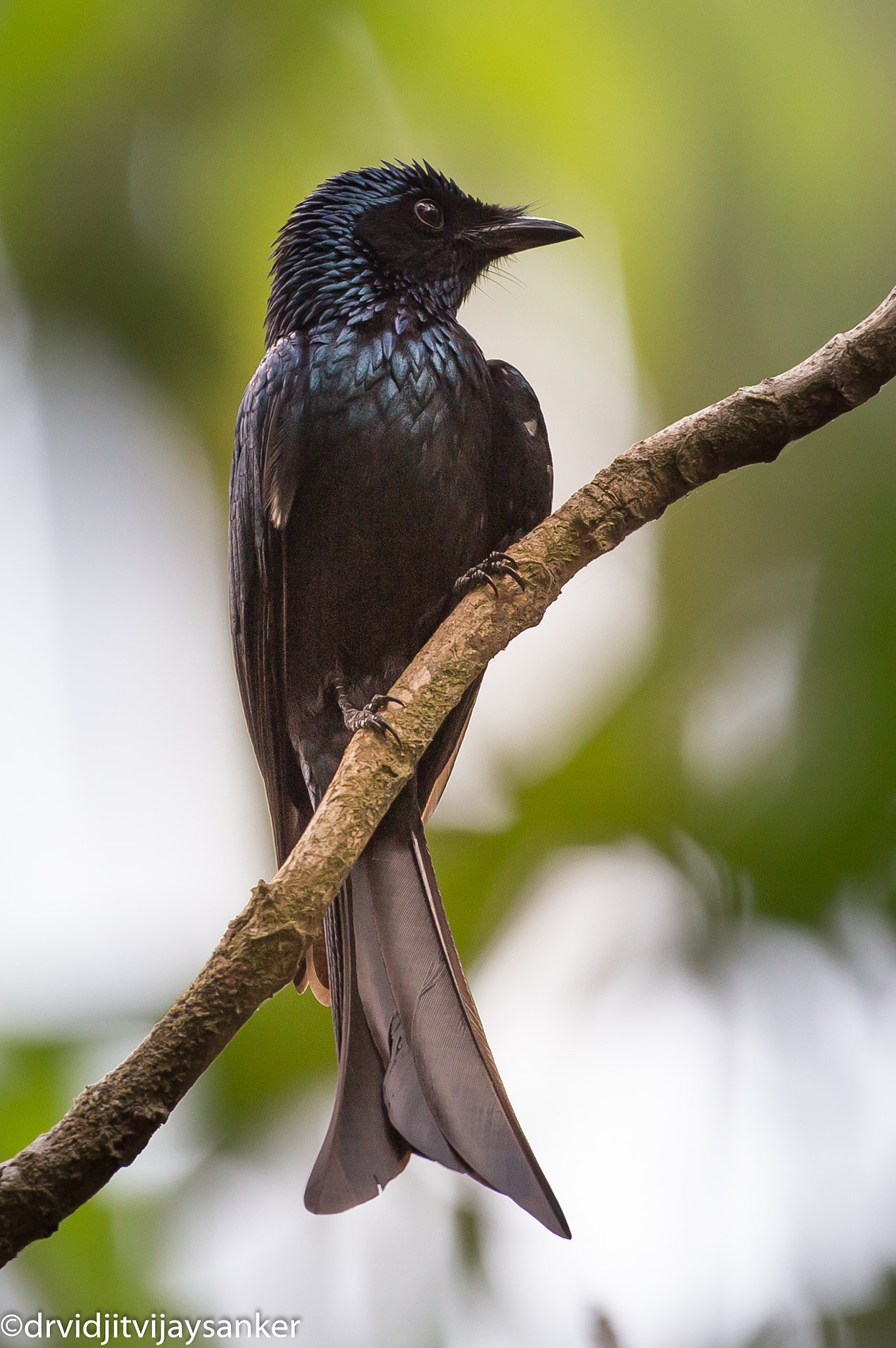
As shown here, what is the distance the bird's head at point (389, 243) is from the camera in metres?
3.08

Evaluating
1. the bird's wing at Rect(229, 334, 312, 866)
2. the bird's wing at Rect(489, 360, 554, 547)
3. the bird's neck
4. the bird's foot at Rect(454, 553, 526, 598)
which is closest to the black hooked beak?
the bird's neck

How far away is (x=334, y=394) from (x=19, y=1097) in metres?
2.03

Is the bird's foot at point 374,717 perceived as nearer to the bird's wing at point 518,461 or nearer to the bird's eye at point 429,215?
the bird's wing at point 518,461

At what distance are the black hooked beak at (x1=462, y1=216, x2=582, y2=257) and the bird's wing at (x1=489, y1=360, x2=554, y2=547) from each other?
0.48 m

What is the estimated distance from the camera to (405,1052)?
7.17 feet

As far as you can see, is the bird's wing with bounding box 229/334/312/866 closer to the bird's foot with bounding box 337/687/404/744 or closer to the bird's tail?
the bird's foot with bounding box 337/687/404/744

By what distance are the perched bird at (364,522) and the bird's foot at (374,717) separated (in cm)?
4

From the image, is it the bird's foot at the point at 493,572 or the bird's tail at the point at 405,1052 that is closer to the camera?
the bird's tail at the point at 405,1052

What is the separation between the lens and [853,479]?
10.7 ft

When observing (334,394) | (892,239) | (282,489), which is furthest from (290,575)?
(892,239)

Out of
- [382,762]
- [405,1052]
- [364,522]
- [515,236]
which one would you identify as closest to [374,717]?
[382,762]

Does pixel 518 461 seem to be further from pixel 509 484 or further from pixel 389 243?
pixel 389 243

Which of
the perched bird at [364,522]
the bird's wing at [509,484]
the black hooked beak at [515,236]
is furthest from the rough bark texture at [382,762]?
the black hooked beak at [515,236]

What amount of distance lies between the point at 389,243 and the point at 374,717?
1.68 m
